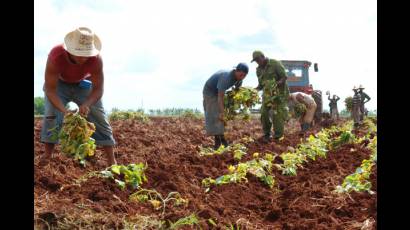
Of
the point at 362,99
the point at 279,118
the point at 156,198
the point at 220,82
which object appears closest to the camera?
the point at 156,198

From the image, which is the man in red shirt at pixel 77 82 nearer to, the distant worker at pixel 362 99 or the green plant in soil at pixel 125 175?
the green plant in soil at pixel 125 175

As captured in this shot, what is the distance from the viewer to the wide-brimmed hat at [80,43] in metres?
5.22

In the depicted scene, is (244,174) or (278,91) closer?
(244,174)

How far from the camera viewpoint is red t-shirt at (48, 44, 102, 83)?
5.32 m

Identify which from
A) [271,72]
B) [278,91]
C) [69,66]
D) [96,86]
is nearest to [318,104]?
[278,91]

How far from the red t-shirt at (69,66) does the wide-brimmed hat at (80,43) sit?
0.41 feet

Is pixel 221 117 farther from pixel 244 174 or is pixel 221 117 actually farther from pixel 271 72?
pixel 244 174

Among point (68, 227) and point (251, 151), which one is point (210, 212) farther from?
point (251, 151)

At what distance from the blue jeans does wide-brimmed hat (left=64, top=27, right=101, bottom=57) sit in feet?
2.54

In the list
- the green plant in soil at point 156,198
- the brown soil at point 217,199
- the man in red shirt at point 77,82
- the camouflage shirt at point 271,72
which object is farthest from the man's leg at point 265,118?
Answer: the green plant in soil at point 156,198

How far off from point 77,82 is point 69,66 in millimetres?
442

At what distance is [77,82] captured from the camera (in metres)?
5.93

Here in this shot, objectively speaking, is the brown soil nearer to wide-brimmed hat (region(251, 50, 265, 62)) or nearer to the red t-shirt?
the red t-shirt

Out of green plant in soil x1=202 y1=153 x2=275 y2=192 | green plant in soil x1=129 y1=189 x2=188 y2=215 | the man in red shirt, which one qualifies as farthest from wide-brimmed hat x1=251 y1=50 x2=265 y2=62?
green plant in soil x1=129 y1=189 x2=188 y2=215
